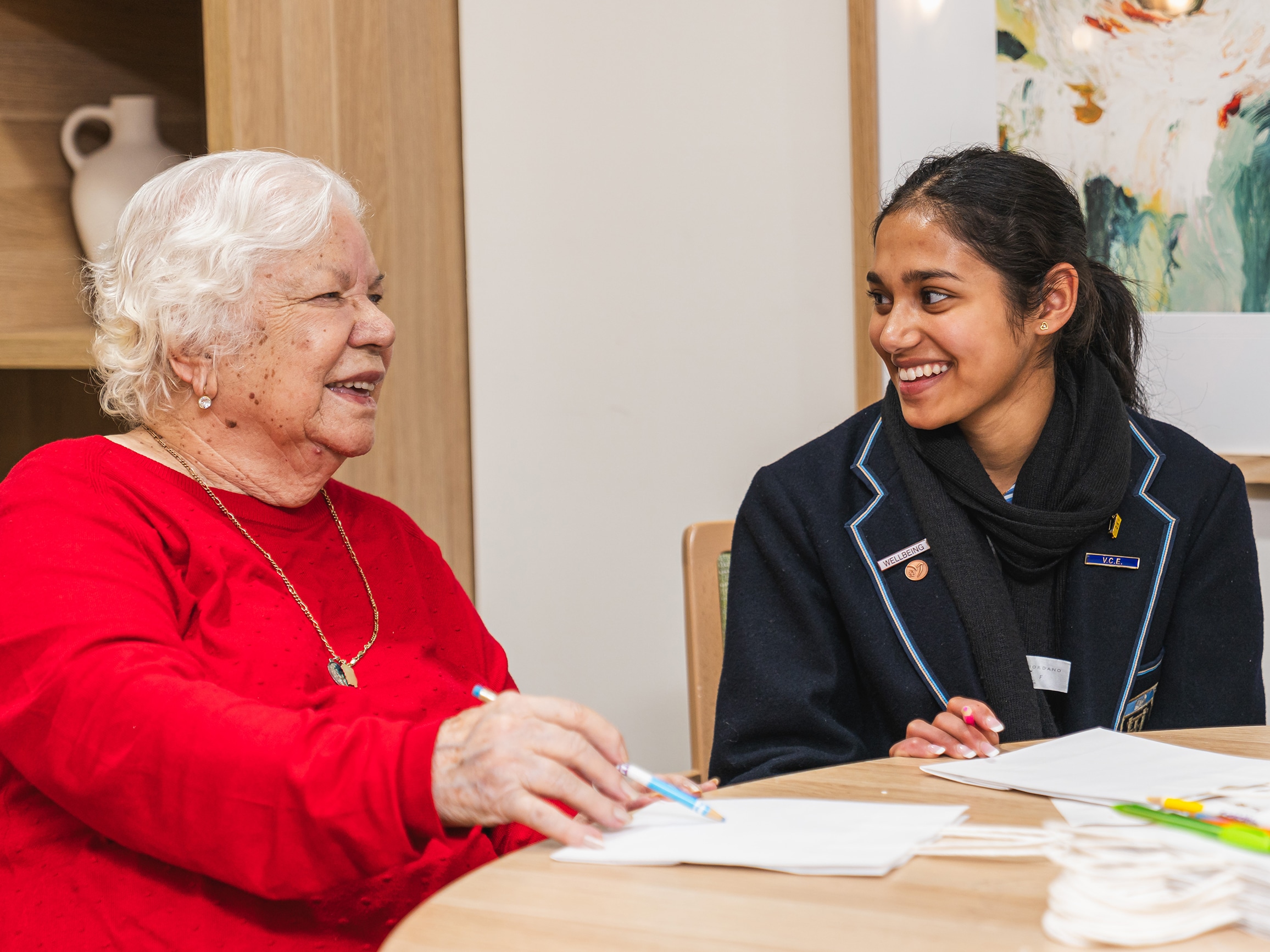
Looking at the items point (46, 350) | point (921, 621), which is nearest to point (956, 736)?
point (921, 621)

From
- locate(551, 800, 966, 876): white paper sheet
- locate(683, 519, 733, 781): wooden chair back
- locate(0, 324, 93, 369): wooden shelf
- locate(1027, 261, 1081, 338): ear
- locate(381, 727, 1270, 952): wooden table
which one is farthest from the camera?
locate(0, 324, 93, 369): wooden shelf

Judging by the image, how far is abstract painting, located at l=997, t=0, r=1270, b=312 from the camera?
1871 millimetres

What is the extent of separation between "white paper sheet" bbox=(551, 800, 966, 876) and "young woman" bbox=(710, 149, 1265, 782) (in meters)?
0.49

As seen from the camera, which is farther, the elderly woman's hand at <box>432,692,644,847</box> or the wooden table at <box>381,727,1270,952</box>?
the elderly woman's hand at <box>432,692,644,847</box>

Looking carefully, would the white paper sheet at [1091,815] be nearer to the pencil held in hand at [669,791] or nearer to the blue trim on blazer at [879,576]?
the pencil held in hand at [669,791]

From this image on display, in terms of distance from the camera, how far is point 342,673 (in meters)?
1.30

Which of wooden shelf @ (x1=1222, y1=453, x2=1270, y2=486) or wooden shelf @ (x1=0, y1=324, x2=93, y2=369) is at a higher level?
wooden shelf @ (x1=0, y1=324, x2=93, y2=369)

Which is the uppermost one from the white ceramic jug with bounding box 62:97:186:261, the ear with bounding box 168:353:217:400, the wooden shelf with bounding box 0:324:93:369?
the white ceramic jug with bounding box 62:97:186:261

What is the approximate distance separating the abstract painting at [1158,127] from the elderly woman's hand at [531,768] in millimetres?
1469

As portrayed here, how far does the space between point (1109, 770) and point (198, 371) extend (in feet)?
3.31

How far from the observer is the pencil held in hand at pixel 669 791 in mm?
908

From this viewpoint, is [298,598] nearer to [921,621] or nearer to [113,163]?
[921,621]

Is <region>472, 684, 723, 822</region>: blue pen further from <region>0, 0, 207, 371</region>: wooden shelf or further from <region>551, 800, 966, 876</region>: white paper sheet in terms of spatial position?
<region>0, 0, 207, 371</region>: wooden shelf

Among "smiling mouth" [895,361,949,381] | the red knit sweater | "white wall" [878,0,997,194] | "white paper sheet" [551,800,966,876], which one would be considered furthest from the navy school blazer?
"white wall" [878,0,997,194]
